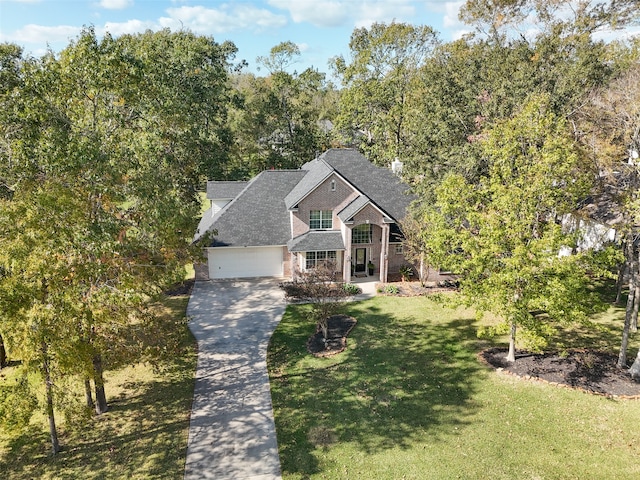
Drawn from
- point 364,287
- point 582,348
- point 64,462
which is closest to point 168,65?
point 364,287

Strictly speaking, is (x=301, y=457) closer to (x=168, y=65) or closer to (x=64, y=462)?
(x=64, y=462)

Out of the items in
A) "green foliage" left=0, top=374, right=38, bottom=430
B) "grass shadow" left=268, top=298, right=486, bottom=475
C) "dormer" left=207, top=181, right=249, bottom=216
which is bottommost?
"grass shadow" left=268, top=298, right=486, bottom=475

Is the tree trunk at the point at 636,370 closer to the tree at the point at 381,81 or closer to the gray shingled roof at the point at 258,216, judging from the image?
the gray shingled roof at the point at 258,216

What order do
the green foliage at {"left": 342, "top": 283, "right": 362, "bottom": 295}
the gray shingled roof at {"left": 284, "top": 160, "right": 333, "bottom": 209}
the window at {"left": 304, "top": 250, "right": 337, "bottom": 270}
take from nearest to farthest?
the green foliage at {"left": 342, "top": 283, "right": 362, "bottom": 295}, the gray shingled roof at {"left": 284, "top": 160, "right": 333, "bottom": 209}, the window at {"left": 304, "top": 250, "right": 337, "bottom": 270}

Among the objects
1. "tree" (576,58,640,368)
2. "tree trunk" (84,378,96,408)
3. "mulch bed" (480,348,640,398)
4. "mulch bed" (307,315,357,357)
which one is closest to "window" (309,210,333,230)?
"mulch bed" (307,315,357,357)

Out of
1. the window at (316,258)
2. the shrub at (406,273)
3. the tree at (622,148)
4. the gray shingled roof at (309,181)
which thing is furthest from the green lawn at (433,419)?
the gray shingled roof at (309,181)

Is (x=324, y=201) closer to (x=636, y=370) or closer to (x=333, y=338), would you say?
(x=333, y=338)

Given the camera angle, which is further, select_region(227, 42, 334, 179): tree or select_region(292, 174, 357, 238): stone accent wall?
select_region(227, 42, 334, 179): tree

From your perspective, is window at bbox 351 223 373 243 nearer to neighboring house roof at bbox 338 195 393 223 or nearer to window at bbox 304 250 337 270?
neighboring house roof at bbox 338 195 393 223
